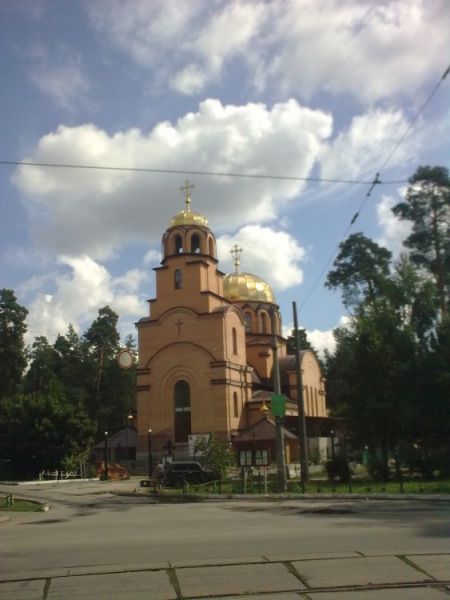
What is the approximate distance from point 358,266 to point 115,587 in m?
42.2

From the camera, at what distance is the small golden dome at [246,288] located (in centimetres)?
5562

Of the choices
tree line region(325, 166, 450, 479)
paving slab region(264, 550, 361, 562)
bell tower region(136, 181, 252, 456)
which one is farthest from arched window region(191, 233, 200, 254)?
paving slab region(264, 550, 361, 562)

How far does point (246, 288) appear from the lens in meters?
56.0

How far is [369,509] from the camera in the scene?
1617 centimetres

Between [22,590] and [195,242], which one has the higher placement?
[195,242]

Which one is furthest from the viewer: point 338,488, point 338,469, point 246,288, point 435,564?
point 246,288

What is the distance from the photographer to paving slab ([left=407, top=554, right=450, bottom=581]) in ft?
→ 25.3

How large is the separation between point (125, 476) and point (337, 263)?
22.7m

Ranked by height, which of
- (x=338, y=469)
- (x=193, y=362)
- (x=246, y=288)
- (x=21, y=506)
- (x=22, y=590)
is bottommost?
(x=22, y=590)

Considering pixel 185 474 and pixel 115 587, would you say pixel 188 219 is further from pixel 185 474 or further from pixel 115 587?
pixel 115 587

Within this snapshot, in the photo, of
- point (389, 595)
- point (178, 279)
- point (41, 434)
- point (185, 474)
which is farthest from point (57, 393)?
point (389, 595)

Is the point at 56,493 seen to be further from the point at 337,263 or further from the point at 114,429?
the point at 114,429

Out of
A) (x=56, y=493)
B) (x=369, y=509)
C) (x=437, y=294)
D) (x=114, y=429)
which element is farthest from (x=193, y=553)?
(x=114, y=429)

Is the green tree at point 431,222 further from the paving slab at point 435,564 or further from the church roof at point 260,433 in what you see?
the paving slab at point 435,564
